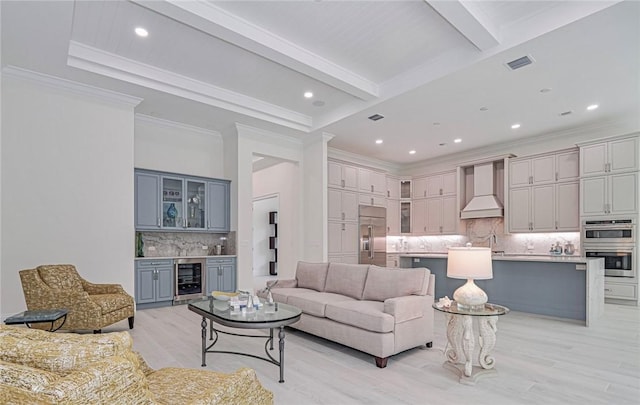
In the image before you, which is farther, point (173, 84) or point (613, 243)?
point (613, 243)

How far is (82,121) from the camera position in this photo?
506 centimetres

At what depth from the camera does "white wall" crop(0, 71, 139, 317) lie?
4.54 metres

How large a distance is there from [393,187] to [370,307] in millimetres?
6295

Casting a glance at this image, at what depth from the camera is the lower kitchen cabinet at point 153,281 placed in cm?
557

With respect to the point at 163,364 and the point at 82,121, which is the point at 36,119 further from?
the point at 163,364

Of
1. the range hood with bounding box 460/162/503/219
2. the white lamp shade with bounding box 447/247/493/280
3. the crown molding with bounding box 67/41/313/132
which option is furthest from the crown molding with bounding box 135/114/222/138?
the range hood with bounding box 460/162/503/219

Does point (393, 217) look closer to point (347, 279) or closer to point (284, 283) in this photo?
point (284, 283)

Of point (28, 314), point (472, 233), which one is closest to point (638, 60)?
point (472, 233)

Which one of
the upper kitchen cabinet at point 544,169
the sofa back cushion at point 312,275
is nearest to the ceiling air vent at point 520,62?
the sofa back cushion at point 312,275

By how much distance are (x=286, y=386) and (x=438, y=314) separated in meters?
3.22

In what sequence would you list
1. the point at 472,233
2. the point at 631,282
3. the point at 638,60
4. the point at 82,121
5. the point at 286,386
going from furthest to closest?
1. the point at 472,233
2. the point at 631,282
3. the point at 82,121
4. the point at 638,60
5. the point at 286,386

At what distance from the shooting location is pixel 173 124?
6551mm

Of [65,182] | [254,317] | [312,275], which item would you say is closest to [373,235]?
[312,275]

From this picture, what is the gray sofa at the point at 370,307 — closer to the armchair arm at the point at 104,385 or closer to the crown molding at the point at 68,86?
the armchair arm at the point at 104,385
